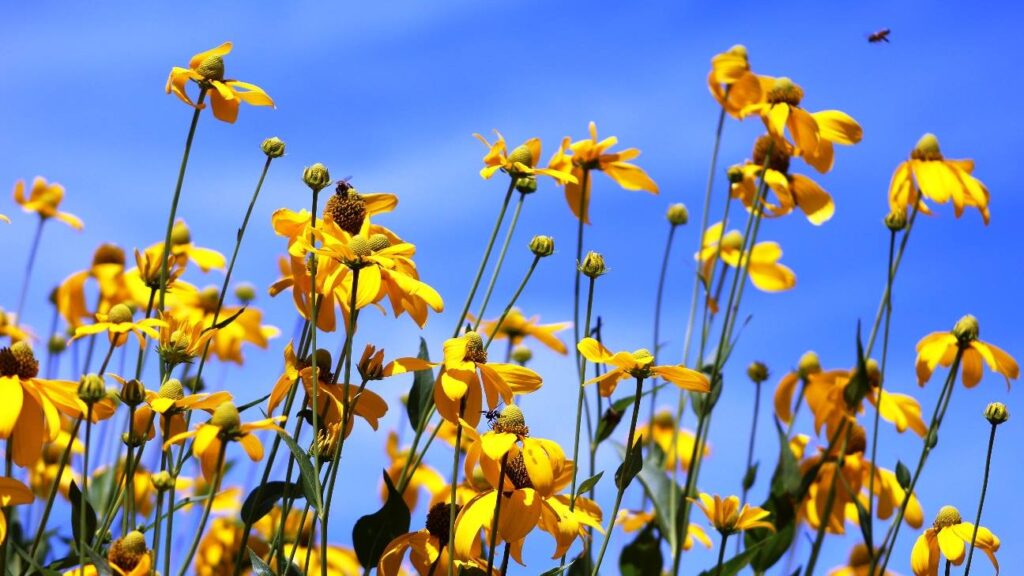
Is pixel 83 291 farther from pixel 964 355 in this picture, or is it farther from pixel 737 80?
pixel 964 355

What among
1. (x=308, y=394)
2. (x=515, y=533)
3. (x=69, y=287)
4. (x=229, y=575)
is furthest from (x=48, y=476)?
(x=515, y=533)

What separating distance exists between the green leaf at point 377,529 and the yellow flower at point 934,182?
1.38 m

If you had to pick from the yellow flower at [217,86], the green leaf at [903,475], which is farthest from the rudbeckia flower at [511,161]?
the green leaf at [903,475]

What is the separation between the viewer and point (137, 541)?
140 cm

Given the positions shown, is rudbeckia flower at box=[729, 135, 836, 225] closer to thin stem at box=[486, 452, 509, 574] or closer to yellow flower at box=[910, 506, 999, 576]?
yellow flower at box=[910, 506, 999, 576]

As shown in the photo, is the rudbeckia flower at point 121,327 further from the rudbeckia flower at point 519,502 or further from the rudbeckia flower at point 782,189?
the rudbeckia flower at point 782,189

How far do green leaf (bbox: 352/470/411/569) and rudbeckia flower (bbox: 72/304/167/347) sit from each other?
1.18 feet

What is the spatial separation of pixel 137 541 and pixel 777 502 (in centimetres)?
140

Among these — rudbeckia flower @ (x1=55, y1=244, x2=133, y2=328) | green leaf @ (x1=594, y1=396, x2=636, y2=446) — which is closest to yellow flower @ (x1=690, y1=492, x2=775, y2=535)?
green leaf @ (x1=594, y1=396, x2=636, y2=446)

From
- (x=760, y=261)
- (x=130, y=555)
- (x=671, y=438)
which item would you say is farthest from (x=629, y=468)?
(x=671, y=438)

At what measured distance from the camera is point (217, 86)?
1782 mm

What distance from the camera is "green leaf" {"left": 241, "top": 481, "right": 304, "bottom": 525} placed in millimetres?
1445

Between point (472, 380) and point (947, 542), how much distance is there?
2.73ft

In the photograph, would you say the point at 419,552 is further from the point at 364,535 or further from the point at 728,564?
the point at 728,564
